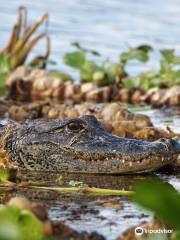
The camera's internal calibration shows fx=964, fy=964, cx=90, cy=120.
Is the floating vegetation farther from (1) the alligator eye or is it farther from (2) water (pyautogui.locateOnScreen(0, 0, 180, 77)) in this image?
(1) the alligator eye

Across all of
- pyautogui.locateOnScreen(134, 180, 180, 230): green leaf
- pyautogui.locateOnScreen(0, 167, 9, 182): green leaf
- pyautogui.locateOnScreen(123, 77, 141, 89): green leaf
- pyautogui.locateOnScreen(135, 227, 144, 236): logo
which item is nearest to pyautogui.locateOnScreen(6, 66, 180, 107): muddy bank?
pyautogui.locateOnScreen(123, 77, 141, 89): green leaf

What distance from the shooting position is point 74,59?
1338cm

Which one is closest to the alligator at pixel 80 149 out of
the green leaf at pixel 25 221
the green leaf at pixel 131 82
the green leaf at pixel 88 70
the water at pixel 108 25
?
the water at pixel 108 25

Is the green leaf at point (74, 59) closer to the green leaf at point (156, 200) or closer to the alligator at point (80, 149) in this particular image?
the alligator at point (80, 149)

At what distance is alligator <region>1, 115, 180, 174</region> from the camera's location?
8.02 m

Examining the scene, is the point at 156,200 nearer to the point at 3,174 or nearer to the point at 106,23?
the point at 3,174

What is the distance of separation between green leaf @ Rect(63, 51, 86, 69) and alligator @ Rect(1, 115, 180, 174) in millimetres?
4889

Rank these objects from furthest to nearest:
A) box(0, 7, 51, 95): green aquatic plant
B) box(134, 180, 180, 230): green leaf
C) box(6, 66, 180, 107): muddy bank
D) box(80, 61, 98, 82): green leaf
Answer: box(0, 7, 51, 95): green aquatic plant, box(80, 61, 98, 82): green leaf, box(6, 66, 180, 107): muddy bank, box(134, 180, 180, 230): green leaf

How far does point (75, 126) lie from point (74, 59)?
17.3ft

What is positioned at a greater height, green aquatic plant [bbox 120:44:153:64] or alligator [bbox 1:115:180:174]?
green aquatic plant [bbox 120:44:153:64]

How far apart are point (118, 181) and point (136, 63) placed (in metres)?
8.69

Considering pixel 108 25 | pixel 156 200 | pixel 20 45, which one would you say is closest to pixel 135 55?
pixel 20 45

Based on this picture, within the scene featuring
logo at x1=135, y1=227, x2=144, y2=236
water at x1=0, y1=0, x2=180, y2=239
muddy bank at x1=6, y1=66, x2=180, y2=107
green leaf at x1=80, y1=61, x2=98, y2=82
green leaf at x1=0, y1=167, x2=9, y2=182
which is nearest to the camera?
logo at x1=135, y1=227, x2=144, y2=236

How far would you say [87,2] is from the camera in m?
21.7
